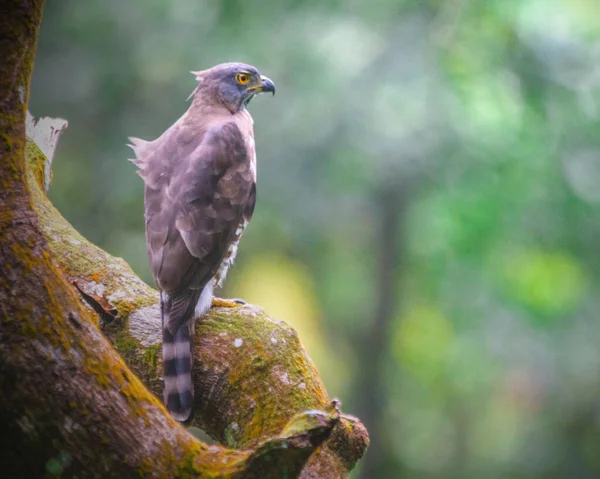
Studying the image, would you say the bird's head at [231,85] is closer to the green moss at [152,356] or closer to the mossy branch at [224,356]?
the mossy branch at [224,356]

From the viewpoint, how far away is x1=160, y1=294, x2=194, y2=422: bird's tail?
8.45 ft

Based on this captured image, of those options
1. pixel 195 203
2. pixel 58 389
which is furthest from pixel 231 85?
pixel 58 389

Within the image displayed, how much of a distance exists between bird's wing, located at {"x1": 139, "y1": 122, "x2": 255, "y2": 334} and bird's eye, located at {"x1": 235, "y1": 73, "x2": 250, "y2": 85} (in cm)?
51

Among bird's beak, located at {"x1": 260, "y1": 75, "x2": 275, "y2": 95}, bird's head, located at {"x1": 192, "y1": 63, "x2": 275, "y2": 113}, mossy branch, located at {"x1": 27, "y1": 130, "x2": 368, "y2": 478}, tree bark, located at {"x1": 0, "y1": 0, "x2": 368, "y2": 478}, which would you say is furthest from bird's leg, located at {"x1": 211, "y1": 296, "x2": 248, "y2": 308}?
bird's beak, located at {"x1": 260, "y1": 75, "x2": 275, "y2": 95}

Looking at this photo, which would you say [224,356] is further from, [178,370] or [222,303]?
[222,303]

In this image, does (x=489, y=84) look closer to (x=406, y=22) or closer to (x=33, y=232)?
(x=406, y=22)

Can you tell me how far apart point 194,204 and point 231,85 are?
1.01 meters

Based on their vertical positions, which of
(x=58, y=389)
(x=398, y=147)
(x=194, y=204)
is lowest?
(x=58, y=389)

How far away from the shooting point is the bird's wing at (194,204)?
3.23m

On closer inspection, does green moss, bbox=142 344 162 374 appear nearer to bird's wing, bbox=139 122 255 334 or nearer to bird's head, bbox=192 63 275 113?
bird's wing, bbox=139 122 255 334

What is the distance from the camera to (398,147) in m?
6.83

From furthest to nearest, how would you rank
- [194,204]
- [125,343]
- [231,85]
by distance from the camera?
[231,85] < [194,204] < [125,343]

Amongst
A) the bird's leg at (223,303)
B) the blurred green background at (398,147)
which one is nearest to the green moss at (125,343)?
the bird's leg at (223,303)

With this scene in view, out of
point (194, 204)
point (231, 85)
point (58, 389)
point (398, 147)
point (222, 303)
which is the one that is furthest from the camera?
point (398, 147)
